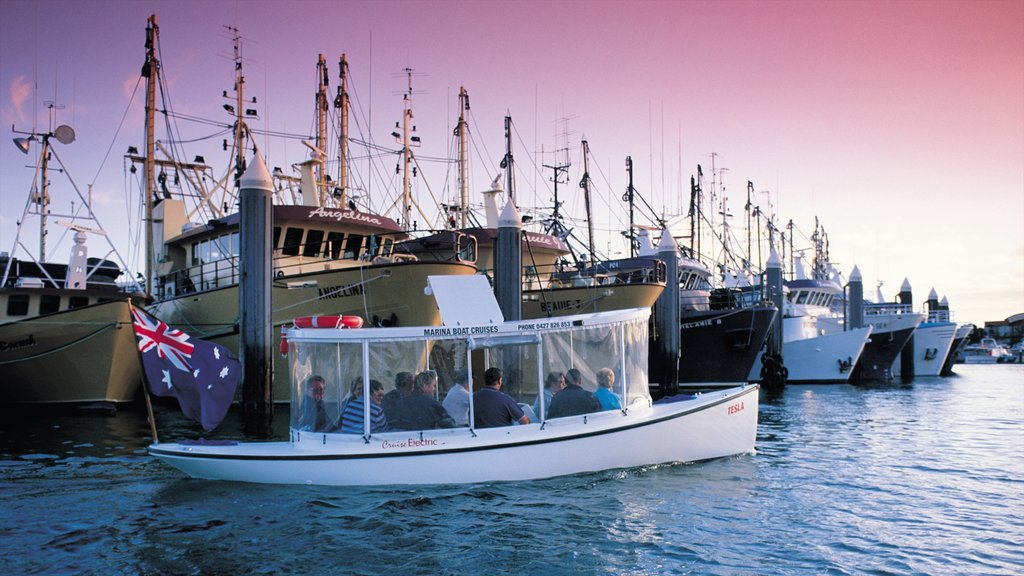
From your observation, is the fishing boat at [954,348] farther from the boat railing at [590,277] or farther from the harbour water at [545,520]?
the harbour water at [545,520]

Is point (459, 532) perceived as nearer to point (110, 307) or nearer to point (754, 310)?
point (110, 307)

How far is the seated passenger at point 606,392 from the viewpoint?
35.1 feet

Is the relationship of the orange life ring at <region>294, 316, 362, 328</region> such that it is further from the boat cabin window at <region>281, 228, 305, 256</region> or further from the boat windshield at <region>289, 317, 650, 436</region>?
the boat cabin window at <region>281, 228, 305, 256</region>

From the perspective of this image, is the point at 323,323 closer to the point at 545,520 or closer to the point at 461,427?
the point at 461,427

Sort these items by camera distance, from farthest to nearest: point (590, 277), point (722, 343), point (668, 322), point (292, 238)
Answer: point (722, 343) → point (590, 277) → point (668, 322) → point (292, 238)

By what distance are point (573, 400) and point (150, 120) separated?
20.9 meters

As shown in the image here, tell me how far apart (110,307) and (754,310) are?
22032mm

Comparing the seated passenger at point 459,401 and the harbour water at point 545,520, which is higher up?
the seated passenger at point 459,401

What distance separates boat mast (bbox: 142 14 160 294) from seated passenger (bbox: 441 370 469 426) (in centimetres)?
1760

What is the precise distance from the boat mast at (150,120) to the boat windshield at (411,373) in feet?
54.5

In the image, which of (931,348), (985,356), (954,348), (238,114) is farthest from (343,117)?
(985,356)

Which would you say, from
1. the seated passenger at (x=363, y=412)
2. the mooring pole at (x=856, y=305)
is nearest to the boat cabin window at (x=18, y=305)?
the seated passenger at (x=363, y=412)

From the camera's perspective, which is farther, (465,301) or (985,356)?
(985,356)

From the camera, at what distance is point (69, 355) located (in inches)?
724
